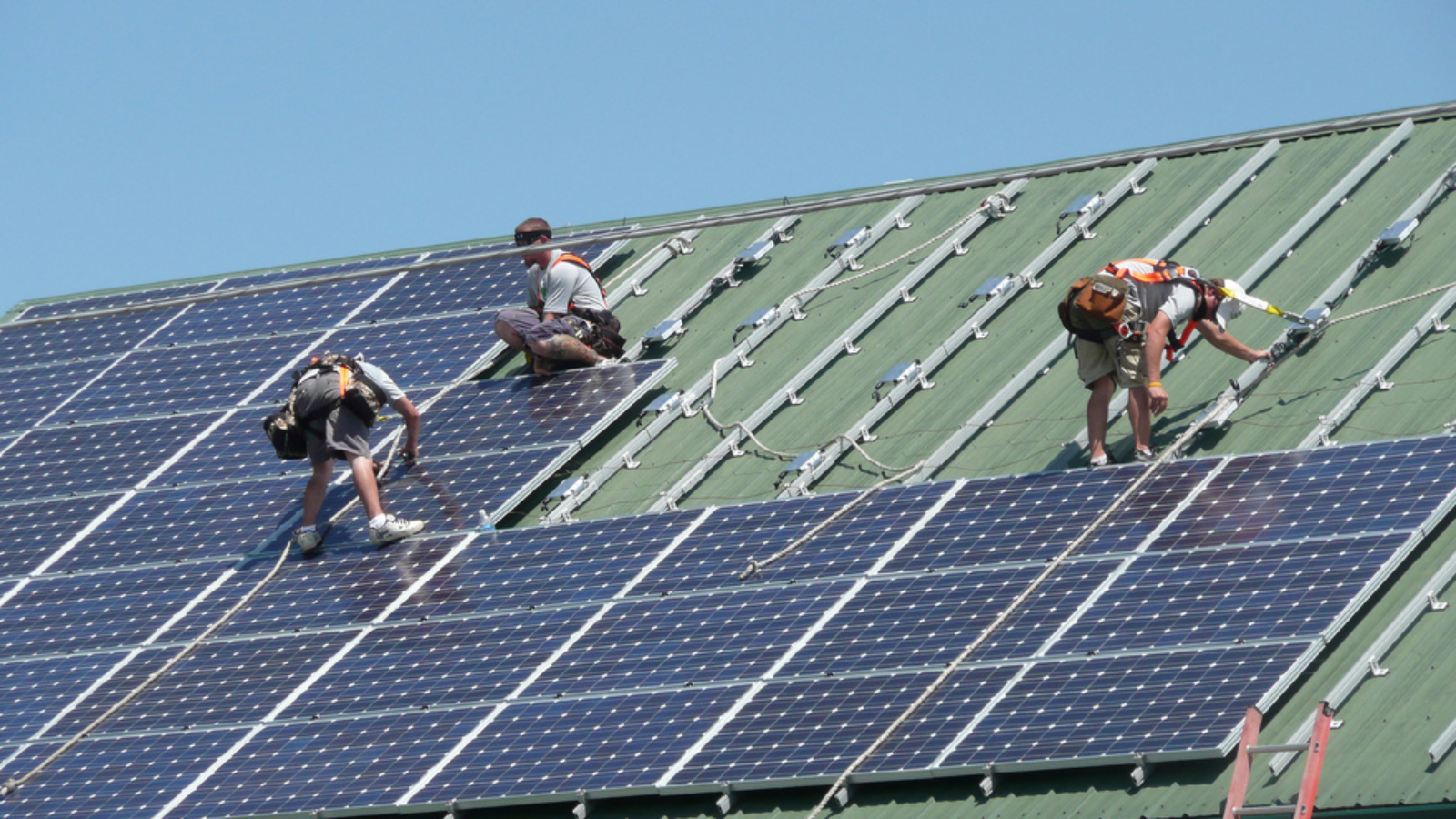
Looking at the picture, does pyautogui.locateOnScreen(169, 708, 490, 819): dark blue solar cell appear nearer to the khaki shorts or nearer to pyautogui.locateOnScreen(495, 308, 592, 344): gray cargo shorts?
the khaki shorts

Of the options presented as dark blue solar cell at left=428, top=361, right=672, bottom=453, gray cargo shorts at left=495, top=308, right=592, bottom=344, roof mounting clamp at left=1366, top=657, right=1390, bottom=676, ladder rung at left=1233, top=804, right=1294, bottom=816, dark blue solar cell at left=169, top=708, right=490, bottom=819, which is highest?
gray cargo shorts at left=495, top=308, right=592, bottom=344

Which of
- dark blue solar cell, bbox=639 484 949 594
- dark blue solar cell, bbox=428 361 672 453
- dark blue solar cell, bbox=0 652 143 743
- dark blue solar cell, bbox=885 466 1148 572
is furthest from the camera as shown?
dark blue solar cell, bbox=428 361 672 453

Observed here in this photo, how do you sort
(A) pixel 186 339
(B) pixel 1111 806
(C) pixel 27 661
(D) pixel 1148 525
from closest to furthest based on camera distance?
(B) pixel 1111 806, (D) pixel 1148 525, (C) pixel 27 661, (A) pixel 186 339

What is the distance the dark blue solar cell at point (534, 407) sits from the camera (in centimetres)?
2220

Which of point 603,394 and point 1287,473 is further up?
point 603,394

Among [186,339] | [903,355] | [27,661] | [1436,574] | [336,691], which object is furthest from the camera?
[186,339]

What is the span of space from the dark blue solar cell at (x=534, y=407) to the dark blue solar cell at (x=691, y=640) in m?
4.02

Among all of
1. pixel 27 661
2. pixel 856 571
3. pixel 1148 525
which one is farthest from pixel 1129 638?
pixel 27 661

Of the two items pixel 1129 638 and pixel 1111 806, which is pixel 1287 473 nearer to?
pixel 1129 638

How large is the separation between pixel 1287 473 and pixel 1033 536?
197 cm

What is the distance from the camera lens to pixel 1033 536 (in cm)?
1766

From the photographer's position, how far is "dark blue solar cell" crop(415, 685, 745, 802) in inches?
650

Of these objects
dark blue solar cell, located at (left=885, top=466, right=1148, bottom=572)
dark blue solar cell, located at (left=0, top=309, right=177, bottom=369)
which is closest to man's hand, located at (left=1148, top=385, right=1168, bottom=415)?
dark blue solar cell, located at (left=885, top=466, right=1148, bottom=572)

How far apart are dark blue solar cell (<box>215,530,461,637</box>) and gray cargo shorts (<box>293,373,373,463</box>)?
0.94 metres
